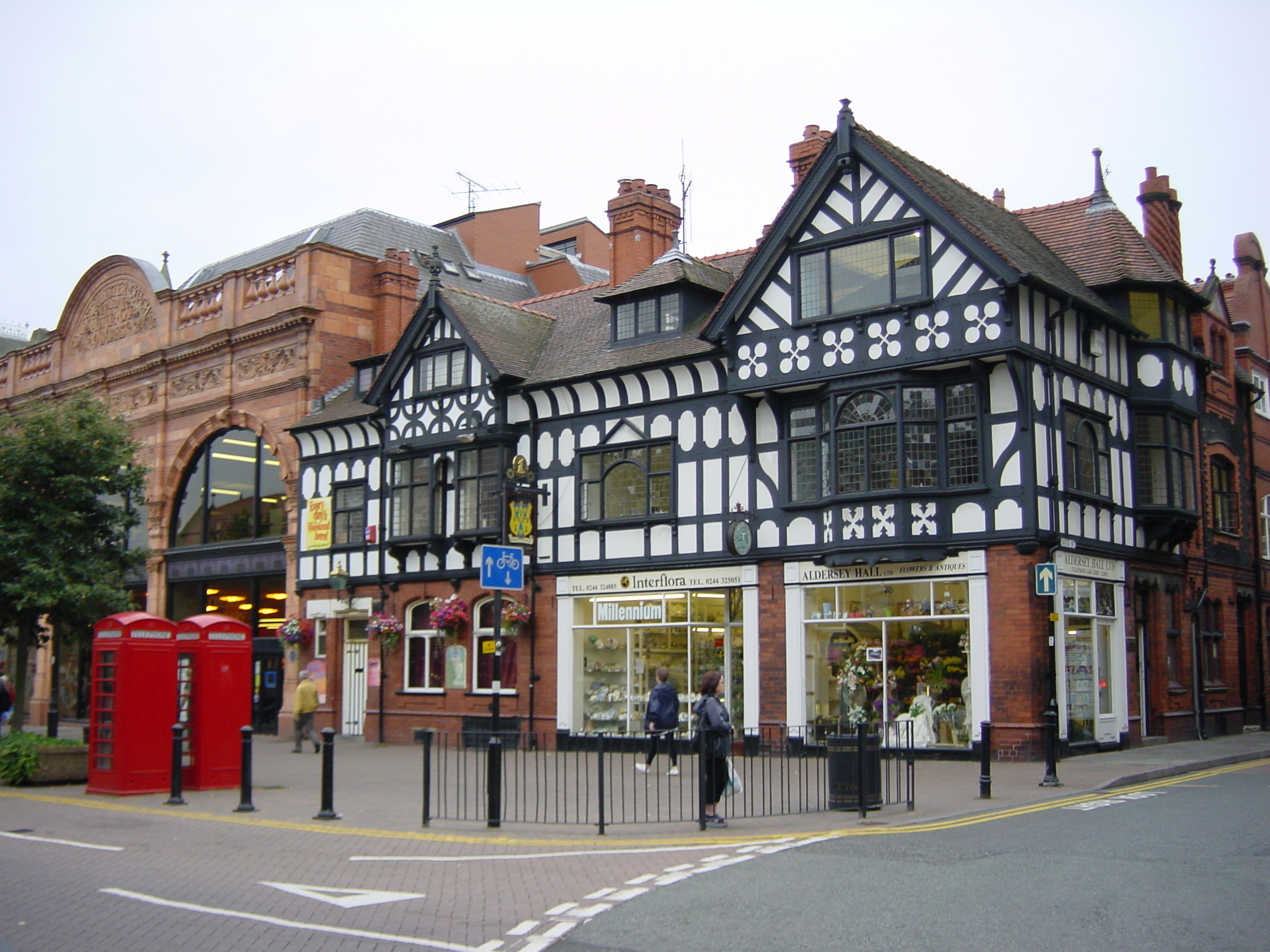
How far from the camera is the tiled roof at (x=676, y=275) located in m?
25.5

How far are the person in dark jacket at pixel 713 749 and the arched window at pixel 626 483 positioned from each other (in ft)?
35.0

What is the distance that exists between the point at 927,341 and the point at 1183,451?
7322 millimetres

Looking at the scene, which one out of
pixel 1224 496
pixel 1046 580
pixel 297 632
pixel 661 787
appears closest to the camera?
pixel 661 787

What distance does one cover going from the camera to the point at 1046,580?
18.8 meters

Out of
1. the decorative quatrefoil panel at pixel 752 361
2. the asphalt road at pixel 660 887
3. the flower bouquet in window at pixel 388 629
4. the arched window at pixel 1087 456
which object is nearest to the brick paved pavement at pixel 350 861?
the asphalt road at pixel 660 887


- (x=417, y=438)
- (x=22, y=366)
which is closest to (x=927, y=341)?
(x=417, y=438)

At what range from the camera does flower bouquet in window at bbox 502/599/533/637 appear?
2622 cm

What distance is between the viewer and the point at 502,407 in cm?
2727

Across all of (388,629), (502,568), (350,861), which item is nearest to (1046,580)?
(502,568)

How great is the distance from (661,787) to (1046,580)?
6479mm

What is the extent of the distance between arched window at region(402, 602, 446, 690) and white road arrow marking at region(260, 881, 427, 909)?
58.6ft

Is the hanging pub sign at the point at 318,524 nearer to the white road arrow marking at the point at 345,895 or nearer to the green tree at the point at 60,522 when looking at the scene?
the green tree at the point at 60,522

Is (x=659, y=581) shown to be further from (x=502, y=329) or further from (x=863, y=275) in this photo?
(x=502, y=329)

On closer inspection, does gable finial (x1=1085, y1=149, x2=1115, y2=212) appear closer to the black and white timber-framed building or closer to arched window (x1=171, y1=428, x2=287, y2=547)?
the black and white timber-framed building
